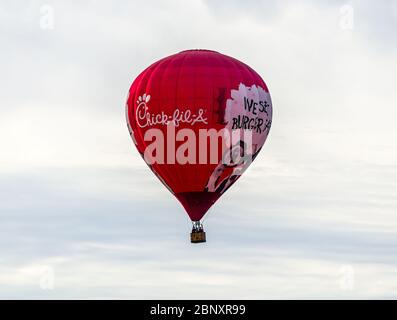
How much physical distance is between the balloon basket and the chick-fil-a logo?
17.3 feet

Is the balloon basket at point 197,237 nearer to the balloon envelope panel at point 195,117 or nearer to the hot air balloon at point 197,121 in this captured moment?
the hot air balloon at point 197,121

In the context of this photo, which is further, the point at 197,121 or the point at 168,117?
the point at 168,117

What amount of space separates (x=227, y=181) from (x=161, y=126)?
4.42 m

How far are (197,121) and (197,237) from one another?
5573 millimetres

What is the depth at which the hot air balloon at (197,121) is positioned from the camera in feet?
336

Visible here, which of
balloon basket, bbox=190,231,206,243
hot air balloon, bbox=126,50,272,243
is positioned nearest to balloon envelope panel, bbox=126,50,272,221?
hot air balloon, bbox=126,50,272,243

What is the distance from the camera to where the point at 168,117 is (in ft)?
336

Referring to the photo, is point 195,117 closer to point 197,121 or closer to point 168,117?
point 197,121

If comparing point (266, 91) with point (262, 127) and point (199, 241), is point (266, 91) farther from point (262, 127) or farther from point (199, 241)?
point (199, 241)

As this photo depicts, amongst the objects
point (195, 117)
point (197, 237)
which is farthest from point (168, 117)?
point (197, 237)

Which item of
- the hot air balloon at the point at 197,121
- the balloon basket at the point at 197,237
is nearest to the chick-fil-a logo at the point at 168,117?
the hot air balloon at the point at 197,121

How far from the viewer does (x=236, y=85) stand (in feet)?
338

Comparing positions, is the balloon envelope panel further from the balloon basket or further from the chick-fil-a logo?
the balloon basket

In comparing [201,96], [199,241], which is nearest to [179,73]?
[201,96]
